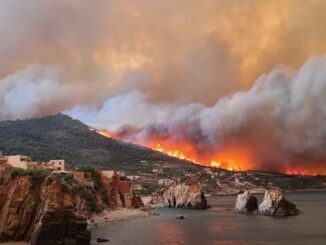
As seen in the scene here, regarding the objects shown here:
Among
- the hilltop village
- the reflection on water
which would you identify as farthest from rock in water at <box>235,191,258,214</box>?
the reflection on water

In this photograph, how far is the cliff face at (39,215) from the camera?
3182 inches

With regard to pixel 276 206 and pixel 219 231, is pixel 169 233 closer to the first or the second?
pixel 219 231

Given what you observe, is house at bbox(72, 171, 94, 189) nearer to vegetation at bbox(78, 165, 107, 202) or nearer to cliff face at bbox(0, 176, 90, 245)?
vegetation at bbox(78, 165, 107, 202)

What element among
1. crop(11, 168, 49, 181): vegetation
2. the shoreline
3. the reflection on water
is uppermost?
crop(11, 168, 49, 181): vegetation

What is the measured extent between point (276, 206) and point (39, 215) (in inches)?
3229

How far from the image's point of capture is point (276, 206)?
150375mm

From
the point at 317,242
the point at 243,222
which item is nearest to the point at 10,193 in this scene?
the point at 317,242

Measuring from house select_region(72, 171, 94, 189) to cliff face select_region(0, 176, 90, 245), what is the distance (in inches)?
1867

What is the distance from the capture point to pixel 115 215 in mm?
141500

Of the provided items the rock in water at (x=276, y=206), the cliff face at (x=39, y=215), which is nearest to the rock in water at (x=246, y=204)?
the rock in water at (x=276, y=206)

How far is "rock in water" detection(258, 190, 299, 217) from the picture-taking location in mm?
149125

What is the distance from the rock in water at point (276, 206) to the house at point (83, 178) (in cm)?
5074

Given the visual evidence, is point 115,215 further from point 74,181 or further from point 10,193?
point 10,193

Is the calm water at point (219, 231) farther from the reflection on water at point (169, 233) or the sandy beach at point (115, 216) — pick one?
the sandy beach at point (115, 216)
